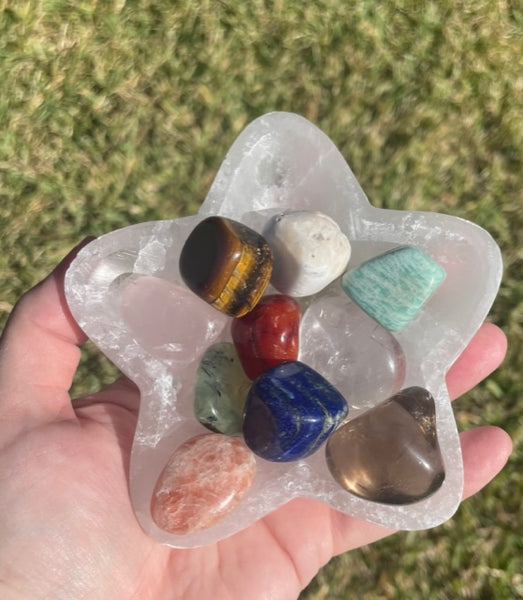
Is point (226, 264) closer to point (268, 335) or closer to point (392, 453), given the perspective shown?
point (268, 335)

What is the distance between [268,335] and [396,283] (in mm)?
340

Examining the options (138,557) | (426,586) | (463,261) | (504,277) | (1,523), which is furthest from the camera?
(504,277)

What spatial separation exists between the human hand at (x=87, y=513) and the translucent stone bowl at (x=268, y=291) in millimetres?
81

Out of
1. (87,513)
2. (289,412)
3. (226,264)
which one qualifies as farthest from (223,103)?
(87,513)

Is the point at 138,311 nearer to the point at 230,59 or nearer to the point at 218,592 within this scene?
the point at 218,592

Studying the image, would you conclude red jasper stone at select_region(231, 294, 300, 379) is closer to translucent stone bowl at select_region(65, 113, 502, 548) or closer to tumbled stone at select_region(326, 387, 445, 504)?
translucent stone bowl at select_region(65, 113, 502, 548)

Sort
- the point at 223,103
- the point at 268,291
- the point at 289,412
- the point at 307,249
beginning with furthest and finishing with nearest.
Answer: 1. the point at 223,103
2. the point at 268,291
3. the point at 307,249
4. the point at 289,412

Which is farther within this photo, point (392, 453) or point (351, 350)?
point (351, 350)

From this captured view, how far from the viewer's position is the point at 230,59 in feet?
9.34

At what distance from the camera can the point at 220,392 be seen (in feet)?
6.22

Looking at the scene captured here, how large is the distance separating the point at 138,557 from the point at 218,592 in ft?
0.75

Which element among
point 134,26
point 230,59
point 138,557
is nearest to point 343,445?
point 138,557

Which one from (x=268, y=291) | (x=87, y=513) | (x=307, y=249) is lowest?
(x=87, y=513)

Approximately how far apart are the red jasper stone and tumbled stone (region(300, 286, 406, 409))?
0.26 ft
